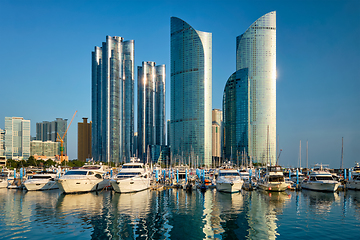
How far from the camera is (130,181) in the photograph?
5134 centimetres

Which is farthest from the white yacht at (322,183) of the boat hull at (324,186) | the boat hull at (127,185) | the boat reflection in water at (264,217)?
the boat hull at (127,185)

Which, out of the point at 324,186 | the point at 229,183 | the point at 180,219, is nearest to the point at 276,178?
the point at 324,186

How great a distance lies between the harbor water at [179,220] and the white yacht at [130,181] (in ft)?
31.2

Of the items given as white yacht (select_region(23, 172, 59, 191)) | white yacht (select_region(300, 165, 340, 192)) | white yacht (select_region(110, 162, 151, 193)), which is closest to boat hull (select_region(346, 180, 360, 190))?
white yacht (select_region(300, 165, 340, 192))

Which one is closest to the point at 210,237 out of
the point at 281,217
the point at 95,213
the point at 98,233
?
the point at 98,233

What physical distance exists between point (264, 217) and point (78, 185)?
109 ft

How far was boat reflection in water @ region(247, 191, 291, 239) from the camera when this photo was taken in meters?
24.8

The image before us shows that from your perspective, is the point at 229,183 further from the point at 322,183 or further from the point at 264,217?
the point at 264,217

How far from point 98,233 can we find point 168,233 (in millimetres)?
5690

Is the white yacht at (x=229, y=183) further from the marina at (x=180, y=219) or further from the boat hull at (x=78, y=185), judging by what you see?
the boat hull at (x=78, y=185)

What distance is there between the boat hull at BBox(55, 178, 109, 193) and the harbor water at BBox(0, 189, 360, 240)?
8.60 metres

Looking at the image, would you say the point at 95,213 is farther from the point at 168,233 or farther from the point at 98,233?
the point at 168,233

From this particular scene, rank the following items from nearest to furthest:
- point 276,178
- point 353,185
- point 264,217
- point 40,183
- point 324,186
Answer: point 264,217, point 324,186, point 276,178, point 40,183, point 353,185

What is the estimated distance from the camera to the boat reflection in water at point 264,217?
24.8 metres
